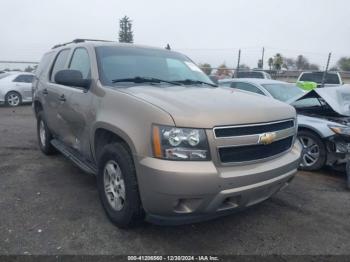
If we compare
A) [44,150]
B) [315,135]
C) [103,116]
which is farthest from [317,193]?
[44,150]

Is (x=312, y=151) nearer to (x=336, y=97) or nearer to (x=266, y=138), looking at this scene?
(x=336, y=97)

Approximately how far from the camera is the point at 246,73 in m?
19.5

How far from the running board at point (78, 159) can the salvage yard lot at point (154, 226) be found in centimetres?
39

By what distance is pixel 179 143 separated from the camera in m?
2.66

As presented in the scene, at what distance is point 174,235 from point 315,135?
120 inches

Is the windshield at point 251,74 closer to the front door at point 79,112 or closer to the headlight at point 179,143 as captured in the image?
the front door at point 79,112

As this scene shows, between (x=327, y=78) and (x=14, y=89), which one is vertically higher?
(x=327, y=78)

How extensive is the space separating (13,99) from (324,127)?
502 inches

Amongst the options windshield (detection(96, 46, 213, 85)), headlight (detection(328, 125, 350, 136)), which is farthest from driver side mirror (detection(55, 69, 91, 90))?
headlight (detection(328, 125, 350, 136))

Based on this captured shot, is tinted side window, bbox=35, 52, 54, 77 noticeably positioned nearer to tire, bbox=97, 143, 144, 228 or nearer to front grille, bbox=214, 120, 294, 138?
tire, bbox=97, 143, 144, 228

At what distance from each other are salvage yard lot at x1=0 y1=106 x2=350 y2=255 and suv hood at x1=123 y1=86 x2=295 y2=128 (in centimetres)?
116

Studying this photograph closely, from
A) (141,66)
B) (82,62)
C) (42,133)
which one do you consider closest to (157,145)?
(141,66)

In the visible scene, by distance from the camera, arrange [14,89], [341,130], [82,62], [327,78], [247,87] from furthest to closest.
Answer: [327,78] → [14,89] → [247,87] → [341,130] → [82,62]

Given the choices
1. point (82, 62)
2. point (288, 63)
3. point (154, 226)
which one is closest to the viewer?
point (154, 226)
